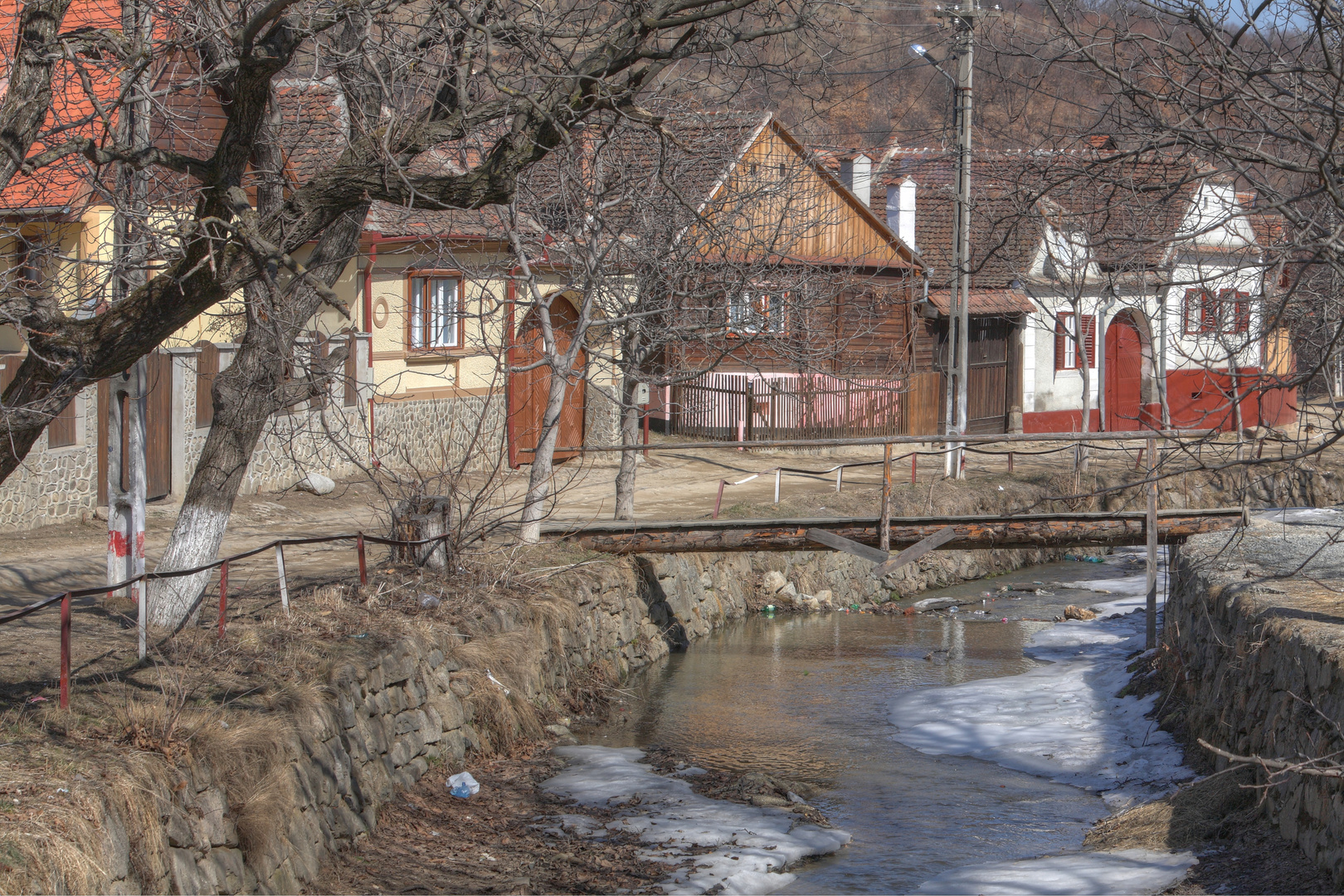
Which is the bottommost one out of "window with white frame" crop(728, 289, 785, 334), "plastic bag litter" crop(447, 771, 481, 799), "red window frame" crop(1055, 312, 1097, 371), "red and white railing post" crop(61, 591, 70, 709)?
"plastic bag litter" crop(447, 771, 481, 799)

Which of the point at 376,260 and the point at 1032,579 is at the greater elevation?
the point at 376,260

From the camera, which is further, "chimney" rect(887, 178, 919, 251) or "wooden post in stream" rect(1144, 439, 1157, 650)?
"chimney" rect(887, 178, 919, 251)

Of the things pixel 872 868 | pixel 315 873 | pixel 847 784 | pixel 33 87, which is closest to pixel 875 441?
pixel 847 784

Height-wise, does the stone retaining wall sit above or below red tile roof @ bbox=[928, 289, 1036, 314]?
below

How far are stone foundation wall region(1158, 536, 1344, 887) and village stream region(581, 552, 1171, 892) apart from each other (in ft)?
4.24

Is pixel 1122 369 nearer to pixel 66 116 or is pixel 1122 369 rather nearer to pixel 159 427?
pixel 159 427

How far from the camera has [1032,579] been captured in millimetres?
18984

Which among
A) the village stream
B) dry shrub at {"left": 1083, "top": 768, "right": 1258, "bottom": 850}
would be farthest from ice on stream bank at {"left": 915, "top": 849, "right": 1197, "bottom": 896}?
the village stream

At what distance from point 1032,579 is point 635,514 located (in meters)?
6.93

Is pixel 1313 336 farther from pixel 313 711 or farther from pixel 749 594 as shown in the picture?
pixel 749 594

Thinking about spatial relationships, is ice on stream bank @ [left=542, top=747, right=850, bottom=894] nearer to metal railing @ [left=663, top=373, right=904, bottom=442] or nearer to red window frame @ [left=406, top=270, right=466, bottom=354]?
red window frame @ [left=406, top=270, right=466, bottom=354]

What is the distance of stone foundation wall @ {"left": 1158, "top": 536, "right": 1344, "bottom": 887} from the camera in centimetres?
647

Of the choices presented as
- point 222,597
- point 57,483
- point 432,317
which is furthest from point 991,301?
point 222,597

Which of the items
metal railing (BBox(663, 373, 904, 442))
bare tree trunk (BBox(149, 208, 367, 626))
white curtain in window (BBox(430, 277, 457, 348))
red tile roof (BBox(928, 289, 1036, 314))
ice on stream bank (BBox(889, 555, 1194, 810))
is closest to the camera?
bare tree trunk (BBox(149, 208, 367, 626))
